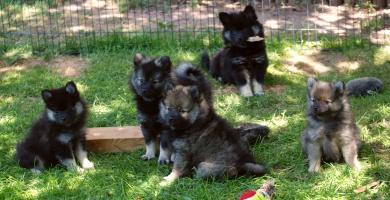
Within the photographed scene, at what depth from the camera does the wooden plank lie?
791 centimetres

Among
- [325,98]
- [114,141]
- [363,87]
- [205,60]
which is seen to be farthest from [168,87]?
[205,60]

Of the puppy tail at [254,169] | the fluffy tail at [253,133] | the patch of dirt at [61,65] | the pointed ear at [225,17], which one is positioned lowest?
the puppy tail at [254,169]

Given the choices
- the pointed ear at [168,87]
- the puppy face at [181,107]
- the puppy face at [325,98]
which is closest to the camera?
the puppy face at [325,98]

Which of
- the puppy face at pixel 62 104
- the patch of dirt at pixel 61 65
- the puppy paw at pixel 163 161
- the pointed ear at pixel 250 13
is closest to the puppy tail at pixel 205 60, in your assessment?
the pointed ear at pixel 250 13

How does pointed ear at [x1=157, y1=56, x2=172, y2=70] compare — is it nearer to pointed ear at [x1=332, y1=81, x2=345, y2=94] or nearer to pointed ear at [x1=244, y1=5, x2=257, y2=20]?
pointed ear at [x1=332, y1=81, x2=345, y2=94]

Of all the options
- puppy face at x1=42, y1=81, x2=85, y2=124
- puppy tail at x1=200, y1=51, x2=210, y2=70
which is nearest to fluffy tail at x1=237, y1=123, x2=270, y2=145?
puppy face at x1=42, y1=81, x2=85, y2=124

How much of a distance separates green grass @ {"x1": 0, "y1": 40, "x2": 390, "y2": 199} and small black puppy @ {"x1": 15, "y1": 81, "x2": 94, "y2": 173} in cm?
15

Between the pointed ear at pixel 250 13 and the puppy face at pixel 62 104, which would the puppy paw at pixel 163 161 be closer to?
the puppy face at pixel 62 104

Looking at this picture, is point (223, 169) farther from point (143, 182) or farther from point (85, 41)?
point (85, 41)

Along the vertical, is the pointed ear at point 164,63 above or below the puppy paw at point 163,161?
above

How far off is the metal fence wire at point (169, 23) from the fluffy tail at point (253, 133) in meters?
4.42

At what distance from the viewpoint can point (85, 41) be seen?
12.5 m

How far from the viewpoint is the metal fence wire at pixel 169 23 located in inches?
483

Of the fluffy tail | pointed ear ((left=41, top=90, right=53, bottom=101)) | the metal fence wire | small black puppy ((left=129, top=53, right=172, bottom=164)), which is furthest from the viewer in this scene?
the metal fence wire
